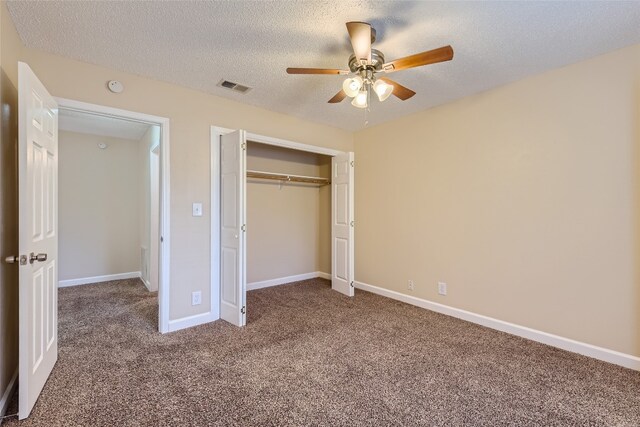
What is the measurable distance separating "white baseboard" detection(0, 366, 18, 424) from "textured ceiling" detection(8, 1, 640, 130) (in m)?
2.32

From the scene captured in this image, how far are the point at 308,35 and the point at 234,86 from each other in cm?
120

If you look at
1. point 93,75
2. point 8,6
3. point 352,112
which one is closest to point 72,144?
point 93,75

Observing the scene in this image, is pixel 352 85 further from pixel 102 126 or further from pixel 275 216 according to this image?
pixel 102 126

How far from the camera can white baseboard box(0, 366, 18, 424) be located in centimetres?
176

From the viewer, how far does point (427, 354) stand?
2.54 meters

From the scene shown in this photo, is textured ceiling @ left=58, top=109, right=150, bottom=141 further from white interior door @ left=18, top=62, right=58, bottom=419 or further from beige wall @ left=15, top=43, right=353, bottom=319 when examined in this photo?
white interior door @ left=18, top=62, right=58, bottom=419

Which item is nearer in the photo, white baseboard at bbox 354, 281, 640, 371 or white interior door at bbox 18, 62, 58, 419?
white interior door at bbox 18, 62, 58, 419

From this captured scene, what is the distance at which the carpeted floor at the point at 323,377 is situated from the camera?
70.6 inches

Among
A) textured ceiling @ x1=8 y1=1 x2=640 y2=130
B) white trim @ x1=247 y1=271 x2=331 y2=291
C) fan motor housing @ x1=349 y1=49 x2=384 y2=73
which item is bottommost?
white trim @ x1=247 y1=271 x2=331 y2=291

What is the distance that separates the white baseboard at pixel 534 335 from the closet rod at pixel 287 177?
2.10 meters

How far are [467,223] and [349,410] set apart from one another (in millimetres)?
2298

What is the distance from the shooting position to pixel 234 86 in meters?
3.10

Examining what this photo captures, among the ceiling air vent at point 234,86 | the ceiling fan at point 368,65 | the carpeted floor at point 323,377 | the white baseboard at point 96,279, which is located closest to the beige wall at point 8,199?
the carpeted floor at point 323,377

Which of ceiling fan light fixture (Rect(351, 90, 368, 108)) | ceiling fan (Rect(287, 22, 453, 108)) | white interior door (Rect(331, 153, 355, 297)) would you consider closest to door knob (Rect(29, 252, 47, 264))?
ceiling fan (Rect(287, 22, 453, 108))
